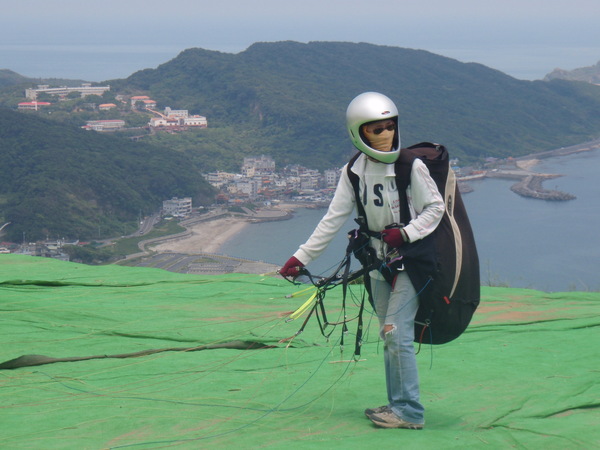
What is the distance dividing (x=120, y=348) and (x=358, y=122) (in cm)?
216

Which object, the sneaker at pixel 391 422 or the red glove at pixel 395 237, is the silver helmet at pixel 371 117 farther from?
the sneaker at pixel 391 422

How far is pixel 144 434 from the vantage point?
9.91 ft

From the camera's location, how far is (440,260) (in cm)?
314

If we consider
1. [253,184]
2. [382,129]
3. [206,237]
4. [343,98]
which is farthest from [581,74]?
[382,129]

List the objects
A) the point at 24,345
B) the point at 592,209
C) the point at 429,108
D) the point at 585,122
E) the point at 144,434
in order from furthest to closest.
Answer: the point at 585,122
the point at 429,108
the point at 592,209
the point at 24,345
the point at 144,434

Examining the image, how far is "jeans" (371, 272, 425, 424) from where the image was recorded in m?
3.11

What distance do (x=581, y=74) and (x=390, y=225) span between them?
529 feet

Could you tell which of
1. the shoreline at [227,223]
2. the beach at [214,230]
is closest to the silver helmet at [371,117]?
the shoreline at [227,223]

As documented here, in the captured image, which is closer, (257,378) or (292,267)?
(292,267)

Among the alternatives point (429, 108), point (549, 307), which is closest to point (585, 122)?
point (429, 108)

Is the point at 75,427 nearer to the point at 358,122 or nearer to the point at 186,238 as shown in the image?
the point at 358,122

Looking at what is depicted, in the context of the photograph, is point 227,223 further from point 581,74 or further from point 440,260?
point 581,74

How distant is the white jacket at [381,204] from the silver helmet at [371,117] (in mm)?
68

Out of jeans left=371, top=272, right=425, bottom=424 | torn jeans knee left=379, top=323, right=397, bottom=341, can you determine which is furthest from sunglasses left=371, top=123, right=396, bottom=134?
torn jeans knee left=379, top=323, right=397, bottom=341
